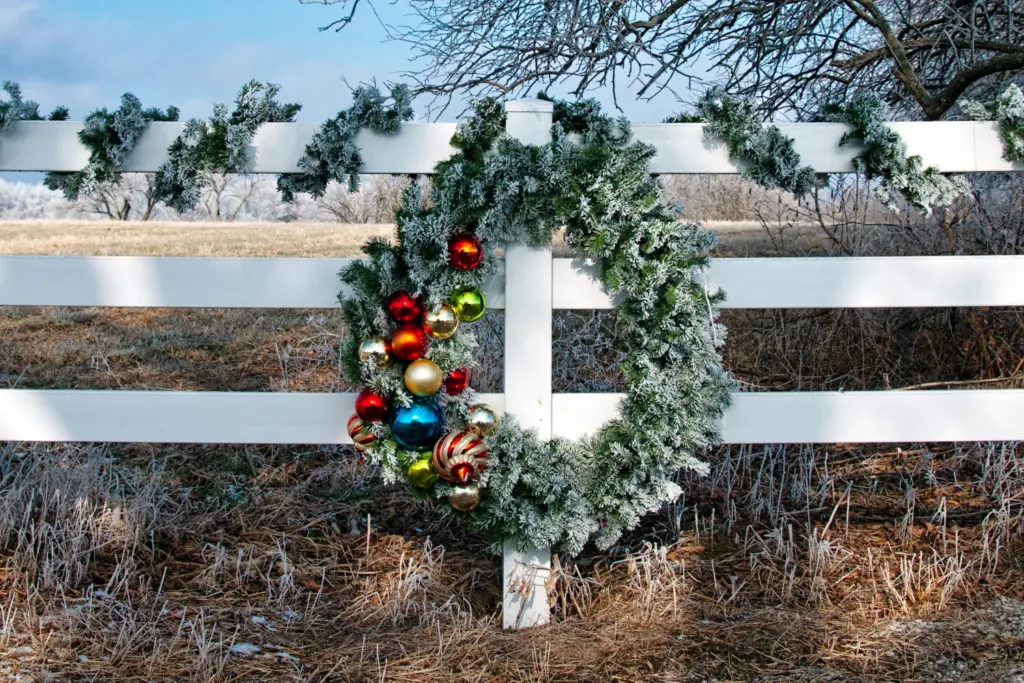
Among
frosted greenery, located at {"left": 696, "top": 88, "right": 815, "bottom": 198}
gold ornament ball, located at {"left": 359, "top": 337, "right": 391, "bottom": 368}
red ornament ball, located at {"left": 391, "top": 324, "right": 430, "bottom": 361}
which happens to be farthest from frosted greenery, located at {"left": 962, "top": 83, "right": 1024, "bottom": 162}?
gold ornament ball, located at {"left": 359, "top": 337, "right": 391, "bottom": 368}

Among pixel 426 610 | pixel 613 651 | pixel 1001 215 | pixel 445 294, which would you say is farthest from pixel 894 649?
pixel 1001 215

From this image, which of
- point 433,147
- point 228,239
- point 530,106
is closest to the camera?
point 530,106

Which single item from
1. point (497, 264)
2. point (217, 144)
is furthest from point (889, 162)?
point (217, 144)

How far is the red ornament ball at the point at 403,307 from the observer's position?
94.3 inches

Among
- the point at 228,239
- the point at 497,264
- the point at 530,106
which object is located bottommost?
the point at 497,264

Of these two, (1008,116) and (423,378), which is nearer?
(423,378)

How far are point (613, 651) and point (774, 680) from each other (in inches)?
17.2

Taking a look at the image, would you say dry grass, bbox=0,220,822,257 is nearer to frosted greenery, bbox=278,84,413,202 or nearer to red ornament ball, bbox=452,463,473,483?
frosted greenery, bbox=278,84,413,202

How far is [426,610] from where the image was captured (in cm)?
263

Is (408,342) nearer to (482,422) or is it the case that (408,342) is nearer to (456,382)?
(456,382)

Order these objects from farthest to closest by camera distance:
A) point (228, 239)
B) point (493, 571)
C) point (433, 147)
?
point (228, 239) → point (493, 571) → point (433, 147)

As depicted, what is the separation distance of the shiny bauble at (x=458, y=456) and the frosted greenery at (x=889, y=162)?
1485mm

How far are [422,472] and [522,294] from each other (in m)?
0.59

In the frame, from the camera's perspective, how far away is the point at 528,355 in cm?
251
